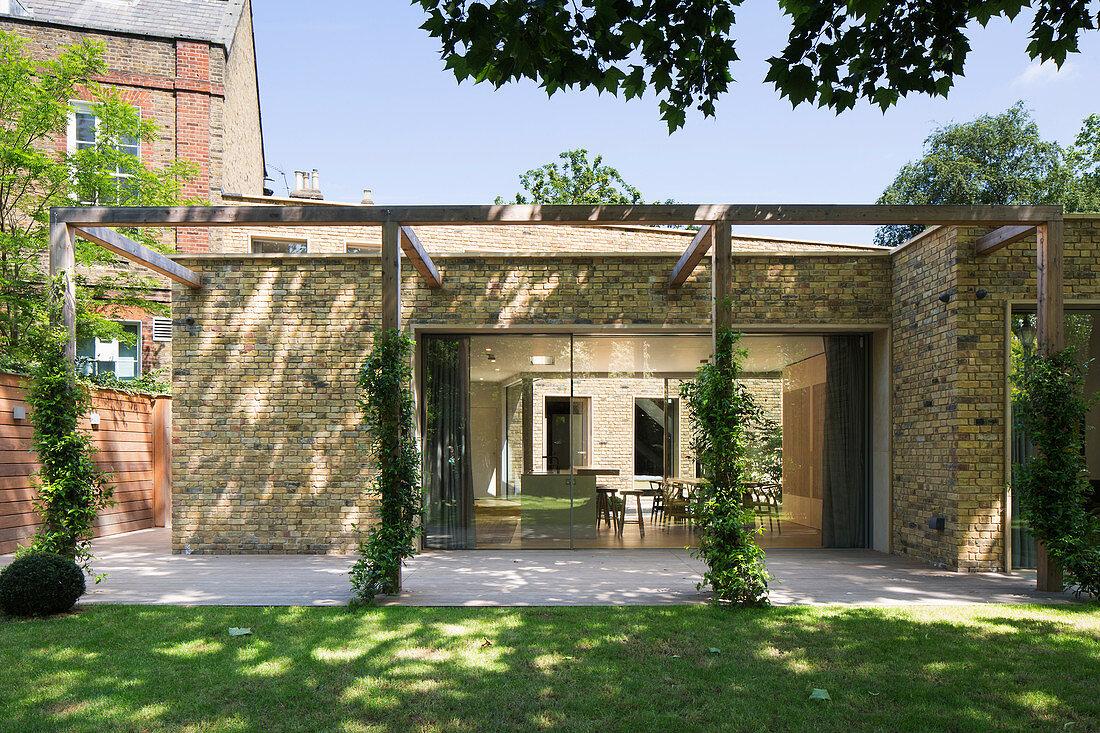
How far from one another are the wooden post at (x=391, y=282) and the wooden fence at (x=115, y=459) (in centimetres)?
488

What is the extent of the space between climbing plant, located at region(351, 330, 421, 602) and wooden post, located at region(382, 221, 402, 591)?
0.21 feet

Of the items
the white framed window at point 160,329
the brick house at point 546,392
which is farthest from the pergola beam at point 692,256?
the white framed window at point 160,329

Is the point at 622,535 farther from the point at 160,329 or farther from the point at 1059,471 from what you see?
the point at 160,329

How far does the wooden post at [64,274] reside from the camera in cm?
626

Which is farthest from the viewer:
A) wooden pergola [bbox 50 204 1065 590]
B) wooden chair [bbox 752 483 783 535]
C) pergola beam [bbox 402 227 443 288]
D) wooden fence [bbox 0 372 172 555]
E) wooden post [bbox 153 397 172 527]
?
wooden post [bbox 153 397 172 527]

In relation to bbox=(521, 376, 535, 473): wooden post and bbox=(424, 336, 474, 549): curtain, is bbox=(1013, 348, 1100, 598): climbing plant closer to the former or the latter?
bbox=(521, 376, 535, 473): wooden post

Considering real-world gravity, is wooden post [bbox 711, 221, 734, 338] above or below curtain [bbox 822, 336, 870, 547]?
above

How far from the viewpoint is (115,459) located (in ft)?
36.1

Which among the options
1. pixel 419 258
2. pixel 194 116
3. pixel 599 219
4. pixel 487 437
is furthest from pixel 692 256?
pixel 194 116

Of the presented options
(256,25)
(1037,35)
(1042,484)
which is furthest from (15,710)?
(256,25)

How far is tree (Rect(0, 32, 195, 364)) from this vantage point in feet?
36.7

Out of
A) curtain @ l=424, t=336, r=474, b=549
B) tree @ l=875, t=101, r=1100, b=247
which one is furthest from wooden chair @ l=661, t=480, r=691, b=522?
tree @ l=875, t=101, r=1100, b=247

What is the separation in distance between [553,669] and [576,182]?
2587 cm

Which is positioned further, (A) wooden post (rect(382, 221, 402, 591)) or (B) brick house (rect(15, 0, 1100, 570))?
(B) brick house (rect(15, 0, 1100, 570))
